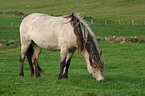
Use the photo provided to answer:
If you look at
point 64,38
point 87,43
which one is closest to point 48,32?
point 64,38

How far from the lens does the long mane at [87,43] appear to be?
10177mm

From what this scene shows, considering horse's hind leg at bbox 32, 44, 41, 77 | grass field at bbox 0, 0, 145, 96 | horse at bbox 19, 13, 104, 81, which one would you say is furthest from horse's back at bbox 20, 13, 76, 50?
grass field at bbox 0, 0, 145, 96

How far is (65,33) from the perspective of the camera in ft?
34.6

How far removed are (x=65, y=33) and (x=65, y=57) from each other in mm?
986

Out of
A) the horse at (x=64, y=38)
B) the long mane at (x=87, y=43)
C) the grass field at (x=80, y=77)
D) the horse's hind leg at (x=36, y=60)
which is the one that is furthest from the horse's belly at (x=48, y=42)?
the grass field at (x=80, y=77)

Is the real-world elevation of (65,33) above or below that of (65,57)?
above

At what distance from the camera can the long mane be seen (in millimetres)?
10177

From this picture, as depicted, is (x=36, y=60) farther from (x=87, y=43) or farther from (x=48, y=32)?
(x=87, y=43)

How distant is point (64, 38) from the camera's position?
34.6 feet

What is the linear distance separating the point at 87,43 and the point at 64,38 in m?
0.93

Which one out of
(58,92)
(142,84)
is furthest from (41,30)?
(142,84)

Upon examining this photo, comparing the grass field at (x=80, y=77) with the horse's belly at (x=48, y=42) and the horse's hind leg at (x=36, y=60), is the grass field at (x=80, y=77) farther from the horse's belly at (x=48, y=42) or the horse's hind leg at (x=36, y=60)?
the horse's belly at (x=48, y=42)

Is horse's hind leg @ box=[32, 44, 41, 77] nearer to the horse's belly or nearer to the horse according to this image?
the horse

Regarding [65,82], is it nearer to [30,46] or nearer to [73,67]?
[30,46]
